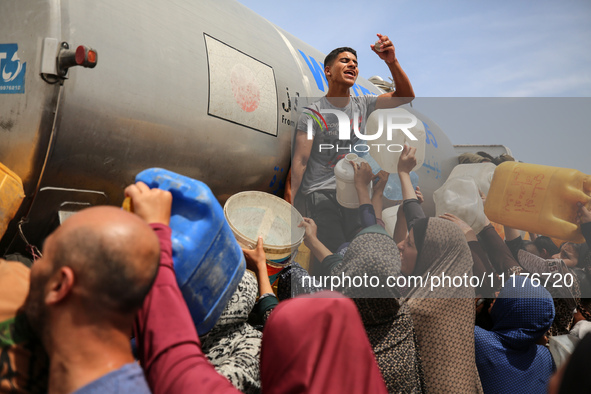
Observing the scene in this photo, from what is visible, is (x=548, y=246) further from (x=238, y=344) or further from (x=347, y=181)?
(x=238, y=344)

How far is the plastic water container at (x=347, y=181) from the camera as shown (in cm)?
303

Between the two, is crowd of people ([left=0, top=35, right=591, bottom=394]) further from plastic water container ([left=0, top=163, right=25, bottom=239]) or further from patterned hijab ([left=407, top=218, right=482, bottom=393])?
plastic water container ([left=0, top=163, right=25, bottom=239])

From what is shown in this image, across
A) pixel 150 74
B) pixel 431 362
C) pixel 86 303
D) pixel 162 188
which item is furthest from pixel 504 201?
pixel 86 303

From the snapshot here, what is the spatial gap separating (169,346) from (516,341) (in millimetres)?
2501

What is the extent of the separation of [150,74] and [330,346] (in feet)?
6.79

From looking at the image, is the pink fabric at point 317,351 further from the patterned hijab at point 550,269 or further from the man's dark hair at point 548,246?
the man's dark hair at point 548,246

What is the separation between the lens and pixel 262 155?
3.45 meters

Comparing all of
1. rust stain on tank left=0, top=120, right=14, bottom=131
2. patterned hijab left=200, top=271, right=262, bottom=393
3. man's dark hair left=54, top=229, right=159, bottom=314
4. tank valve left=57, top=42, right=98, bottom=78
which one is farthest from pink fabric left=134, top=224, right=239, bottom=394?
rust stain on tank left=0, top=120, right=14, bottom=131

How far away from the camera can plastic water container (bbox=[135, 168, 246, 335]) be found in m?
1.39

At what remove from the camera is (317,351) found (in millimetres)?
1120

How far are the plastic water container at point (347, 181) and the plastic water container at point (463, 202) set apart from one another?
67 centimetres

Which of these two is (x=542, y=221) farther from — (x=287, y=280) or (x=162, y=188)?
(x=162, y=188)

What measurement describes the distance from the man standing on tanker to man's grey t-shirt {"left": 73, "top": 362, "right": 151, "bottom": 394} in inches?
76.3

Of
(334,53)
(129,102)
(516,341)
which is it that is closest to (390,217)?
(516,341)
